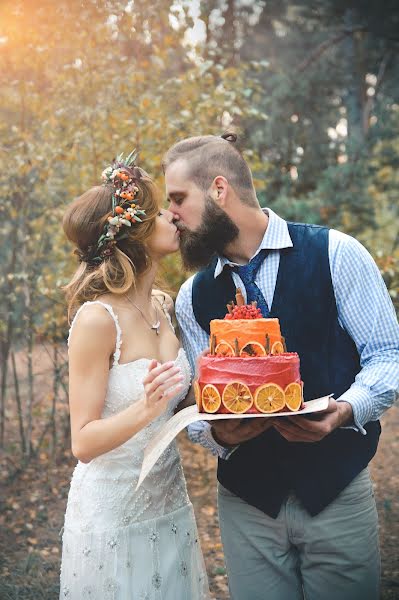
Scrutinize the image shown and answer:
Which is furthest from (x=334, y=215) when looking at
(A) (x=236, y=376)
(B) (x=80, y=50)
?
(A) (x=236, y=376)

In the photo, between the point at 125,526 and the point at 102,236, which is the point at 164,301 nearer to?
the point at 102,236

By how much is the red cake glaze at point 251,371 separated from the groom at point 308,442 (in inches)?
16.5

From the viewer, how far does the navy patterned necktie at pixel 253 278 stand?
300 cm

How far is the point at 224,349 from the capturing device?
251 cm

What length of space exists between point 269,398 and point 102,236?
116 cm

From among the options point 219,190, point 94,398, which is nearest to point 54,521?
point 94,398

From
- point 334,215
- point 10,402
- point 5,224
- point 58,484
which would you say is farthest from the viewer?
point 334,215

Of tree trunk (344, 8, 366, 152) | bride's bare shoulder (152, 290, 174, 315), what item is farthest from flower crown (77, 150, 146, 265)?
tree trunk (344, 8, 366, 152)

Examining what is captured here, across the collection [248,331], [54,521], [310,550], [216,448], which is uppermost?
[248,331]

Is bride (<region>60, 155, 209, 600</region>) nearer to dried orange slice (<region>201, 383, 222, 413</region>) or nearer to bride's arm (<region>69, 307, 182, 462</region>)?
bride's arm (<region>69, 307, 182, 462</region>)

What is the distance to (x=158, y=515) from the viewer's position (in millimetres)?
3086

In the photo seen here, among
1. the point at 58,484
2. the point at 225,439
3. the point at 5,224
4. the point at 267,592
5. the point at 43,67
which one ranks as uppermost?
the point at 43,67

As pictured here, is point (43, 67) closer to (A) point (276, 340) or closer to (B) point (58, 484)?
(B) point (58, 484)

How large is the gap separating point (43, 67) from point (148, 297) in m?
4.03
